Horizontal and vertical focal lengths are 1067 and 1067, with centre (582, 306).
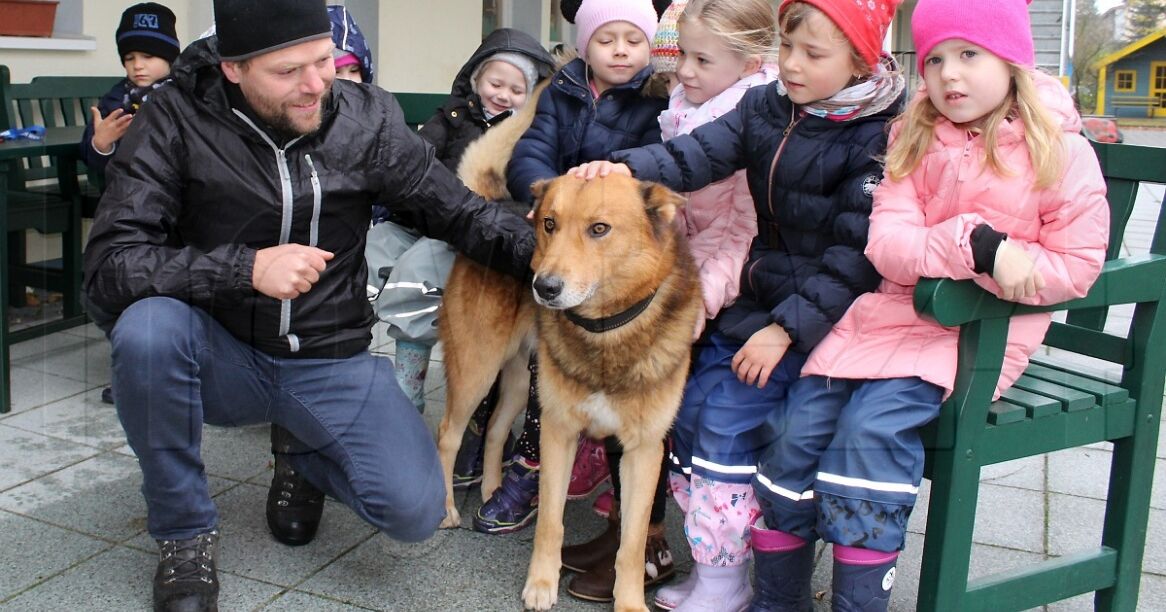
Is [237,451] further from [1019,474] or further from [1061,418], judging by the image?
[1019,474]

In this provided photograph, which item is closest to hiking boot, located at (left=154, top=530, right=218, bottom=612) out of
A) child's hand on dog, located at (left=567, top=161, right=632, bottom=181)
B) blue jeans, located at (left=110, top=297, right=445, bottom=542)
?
blue jeans, located at (left=110, top=297, right=445, bottom=542)

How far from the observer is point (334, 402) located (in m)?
3.06

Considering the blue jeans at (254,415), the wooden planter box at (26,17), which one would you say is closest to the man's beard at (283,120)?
the blue jeans at (254,415)

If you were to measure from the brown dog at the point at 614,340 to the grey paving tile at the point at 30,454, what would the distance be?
198 cm

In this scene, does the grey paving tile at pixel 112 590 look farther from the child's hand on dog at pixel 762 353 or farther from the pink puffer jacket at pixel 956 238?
the pink puffer jacket at pixel 956 238

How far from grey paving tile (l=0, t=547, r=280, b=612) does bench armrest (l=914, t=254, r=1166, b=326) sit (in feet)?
6.50

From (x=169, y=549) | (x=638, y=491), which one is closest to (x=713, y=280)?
(x=638, y=491)

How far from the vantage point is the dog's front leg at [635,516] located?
2.97 meters

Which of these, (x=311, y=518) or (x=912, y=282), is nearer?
(x=912, y=282)

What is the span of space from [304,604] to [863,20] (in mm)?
2206

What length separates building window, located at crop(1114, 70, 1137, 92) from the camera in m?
2.43

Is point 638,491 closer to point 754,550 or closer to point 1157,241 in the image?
point 754,550

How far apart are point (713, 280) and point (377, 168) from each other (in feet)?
3.38

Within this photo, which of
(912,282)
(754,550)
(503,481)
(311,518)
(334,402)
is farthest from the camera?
(503,481)
